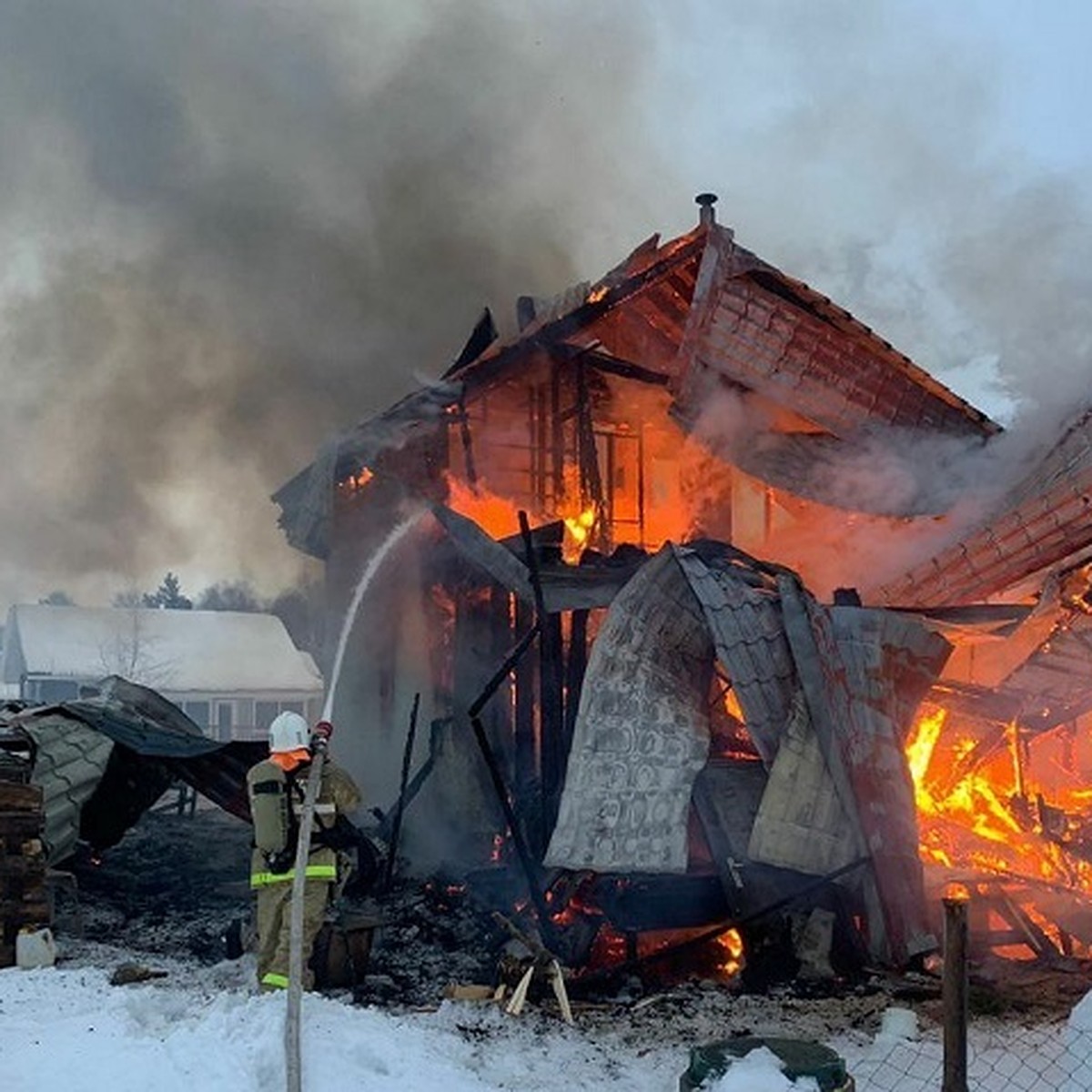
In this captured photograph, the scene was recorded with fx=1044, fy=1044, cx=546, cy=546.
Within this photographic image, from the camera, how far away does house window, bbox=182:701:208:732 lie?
3597 cm

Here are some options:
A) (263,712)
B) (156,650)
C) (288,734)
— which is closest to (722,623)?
(288,734)

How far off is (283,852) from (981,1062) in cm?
452

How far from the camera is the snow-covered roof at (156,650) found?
117 feet

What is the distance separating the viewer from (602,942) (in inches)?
349

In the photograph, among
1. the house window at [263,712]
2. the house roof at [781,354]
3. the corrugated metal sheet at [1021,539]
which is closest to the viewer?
the corrugated metal sheet at [1021,539]

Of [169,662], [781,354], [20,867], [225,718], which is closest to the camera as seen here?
[20,867]

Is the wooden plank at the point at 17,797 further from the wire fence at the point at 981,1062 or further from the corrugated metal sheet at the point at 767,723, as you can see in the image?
the wire fence at the point at 981,1062

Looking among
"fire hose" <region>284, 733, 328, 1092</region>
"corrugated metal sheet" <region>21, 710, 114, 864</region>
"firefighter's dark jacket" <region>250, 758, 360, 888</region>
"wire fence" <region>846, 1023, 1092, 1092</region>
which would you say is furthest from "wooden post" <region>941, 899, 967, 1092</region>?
"corrugated metal sheet" <region>21, 710, 114, 864</region>

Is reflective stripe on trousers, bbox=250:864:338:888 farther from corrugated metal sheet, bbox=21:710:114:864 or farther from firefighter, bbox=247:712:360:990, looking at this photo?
corrugated metal sheet, bbox=21:710:114:864

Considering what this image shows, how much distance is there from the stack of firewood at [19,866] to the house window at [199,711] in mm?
29042

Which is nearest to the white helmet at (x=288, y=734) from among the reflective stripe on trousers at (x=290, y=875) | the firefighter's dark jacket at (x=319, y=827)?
the firefighter's dark jacket at (x=319, y=827)

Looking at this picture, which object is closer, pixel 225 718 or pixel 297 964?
pixel 297 964

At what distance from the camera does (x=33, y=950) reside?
7.63m

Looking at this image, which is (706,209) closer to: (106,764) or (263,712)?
(106,764)
